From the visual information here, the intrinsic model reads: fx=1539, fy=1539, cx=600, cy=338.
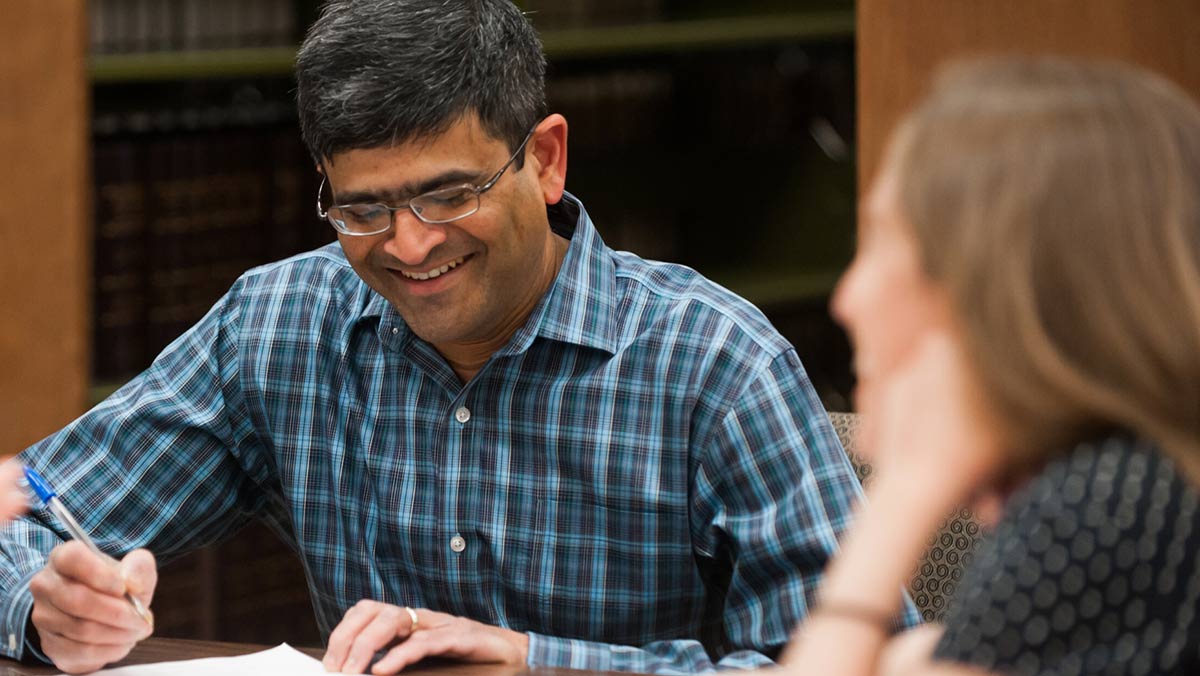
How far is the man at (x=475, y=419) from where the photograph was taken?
1393mm

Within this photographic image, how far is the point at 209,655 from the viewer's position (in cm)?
124

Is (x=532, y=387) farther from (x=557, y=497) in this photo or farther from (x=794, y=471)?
(x=794, y=471)

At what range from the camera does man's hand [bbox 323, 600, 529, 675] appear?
120 centimetres

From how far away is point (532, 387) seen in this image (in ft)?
4.95

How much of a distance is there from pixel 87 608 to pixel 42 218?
1362mm

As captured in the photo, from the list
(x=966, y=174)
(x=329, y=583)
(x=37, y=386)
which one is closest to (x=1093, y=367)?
(x=966, y=174)

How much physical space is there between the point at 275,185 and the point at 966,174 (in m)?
2.24

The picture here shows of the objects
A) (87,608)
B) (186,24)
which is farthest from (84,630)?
(186,24)

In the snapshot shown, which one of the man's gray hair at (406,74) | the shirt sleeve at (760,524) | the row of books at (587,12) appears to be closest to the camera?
the shirt sleeve at (760,524)

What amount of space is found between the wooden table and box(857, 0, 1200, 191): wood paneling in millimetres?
1530

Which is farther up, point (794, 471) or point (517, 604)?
point (794, 471)

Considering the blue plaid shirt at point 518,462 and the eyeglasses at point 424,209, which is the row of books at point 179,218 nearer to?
the blue plaid shirt at point 518,462

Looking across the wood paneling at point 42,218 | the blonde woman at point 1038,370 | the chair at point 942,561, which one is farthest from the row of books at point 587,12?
the blonde woman at point 1038,370

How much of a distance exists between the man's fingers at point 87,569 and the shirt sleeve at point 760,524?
1.13 ft
